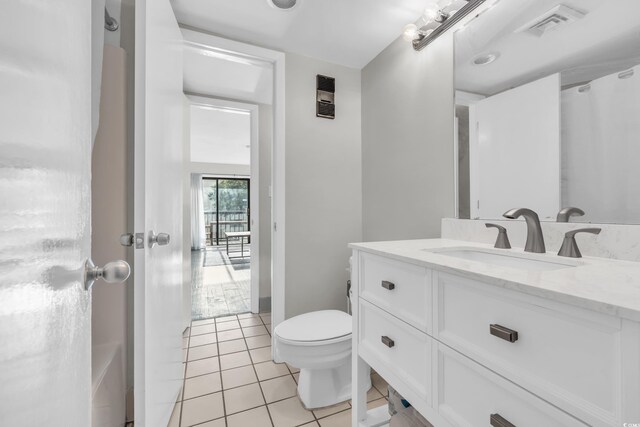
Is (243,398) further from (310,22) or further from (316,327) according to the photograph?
(310,22)

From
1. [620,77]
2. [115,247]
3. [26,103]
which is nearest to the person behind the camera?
[26,103]

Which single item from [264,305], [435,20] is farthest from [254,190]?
[435,20]

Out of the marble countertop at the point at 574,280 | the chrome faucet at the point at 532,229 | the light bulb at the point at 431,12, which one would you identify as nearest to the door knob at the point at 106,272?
the marble countertop at the point at 574,280

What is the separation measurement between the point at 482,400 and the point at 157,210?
4.17ft

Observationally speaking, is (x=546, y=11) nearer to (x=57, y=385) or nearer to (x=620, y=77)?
(x=620, y=77)

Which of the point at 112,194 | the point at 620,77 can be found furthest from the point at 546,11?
the point at 112,194

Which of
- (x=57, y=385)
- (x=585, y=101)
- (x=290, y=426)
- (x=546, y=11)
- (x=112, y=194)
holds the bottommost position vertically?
(x=290, y=426)

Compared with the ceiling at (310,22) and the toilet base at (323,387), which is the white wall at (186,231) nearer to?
the ceiling at (310,22)

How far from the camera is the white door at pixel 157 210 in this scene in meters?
1.03

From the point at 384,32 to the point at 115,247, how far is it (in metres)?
2.00


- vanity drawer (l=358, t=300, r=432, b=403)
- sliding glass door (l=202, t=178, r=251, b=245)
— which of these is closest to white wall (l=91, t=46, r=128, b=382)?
vanity drawer (l=358, t=300, r=432, b=403)

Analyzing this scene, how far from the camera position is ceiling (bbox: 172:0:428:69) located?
1568 millimetres

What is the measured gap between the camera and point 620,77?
0.91 m

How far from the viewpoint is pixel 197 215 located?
7.75m
